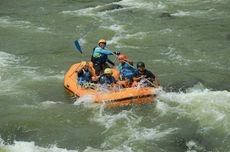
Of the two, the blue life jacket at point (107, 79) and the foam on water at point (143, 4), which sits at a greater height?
the foam on water at point (143, 4)

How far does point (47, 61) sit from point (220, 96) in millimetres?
5768

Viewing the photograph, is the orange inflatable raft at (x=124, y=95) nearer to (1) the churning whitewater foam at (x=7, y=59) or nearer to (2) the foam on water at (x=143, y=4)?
(1) the churning whitewater foam at (x=7, y=59)

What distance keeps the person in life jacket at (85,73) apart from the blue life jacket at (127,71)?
30.0 inches

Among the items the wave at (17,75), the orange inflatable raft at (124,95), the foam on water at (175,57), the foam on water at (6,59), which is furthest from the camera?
the foam on water at (6,59)

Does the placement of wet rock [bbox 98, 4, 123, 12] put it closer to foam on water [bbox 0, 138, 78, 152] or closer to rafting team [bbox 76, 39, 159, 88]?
rafting team [bbox 76, 39, 159, 88]

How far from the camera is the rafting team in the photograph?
12230 millimetres

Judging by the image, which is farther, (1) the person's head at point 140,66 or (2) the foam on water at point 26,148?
(1) the person's head at point 140,66

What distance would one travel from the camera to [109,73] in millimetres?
12312

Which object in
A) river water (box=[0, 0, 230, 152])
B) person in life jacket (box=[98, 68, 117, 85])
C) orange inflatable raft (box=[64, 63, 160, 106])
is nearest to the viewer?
river water (box=[0, 0, 230, 152])

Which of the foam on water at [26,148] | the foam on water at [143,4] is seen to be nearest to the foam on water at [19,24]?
the foam on water at [143,4]

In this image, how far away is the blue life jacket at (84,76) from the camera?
12.8 meters

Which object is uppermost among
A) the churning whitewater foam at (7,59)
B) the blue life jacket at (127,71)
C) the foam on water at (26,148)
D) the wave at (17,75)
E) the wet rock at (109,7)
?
the wet rock at (109,7)

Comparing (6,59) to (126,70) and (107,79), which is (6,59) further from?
(126,70)

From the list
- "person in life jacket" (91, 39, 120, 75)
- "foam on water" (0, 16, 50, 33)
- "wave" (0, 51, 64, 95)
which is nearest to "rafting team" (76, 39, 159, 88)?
"person in life jacket" (91, 39, 120, 75)
